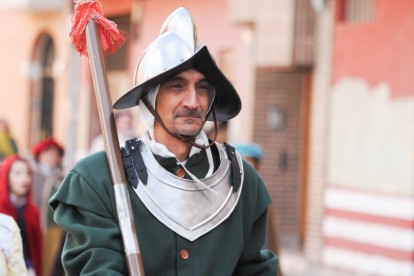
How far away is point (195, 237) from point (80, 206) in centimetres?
43

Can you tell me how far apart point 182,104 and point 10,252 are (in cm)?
146

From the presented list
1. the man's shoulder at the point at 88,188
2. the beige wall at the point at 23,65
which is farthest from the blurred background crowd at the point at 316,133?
the beige wall at the point at 23,65

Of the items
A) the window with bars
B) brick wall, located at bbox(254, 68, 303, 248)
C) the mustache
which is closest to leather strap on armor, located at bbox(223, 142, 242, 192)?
the mustache

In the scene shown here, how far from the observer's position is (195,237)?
343cm

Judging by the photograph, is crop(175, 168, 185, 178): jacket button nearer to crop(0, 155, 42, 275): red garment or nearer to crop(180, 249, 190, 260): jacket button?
crop(180, 249, 190, 260): jacket button

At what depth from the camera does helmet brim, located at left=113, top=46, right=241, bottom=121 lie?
347cm

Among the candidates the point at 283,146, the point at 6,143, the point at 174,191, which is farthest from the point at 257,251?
the point at 6,143

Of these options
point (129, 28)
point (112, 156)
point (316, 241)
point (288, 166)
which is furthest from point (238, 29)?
point (112, 156)

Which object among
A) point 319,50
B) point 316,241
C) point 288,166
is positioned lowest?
point 316,241

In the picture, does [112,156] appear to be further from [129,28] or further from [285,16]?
[129,28]

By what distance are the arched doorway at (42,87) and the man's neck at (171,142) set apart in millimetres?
18233

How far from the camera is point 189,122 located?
350cm

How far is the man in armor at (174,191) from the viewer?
3.35 metres

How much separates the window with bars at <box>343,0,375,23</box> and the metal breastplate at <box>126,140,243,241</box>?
703 centimetres
